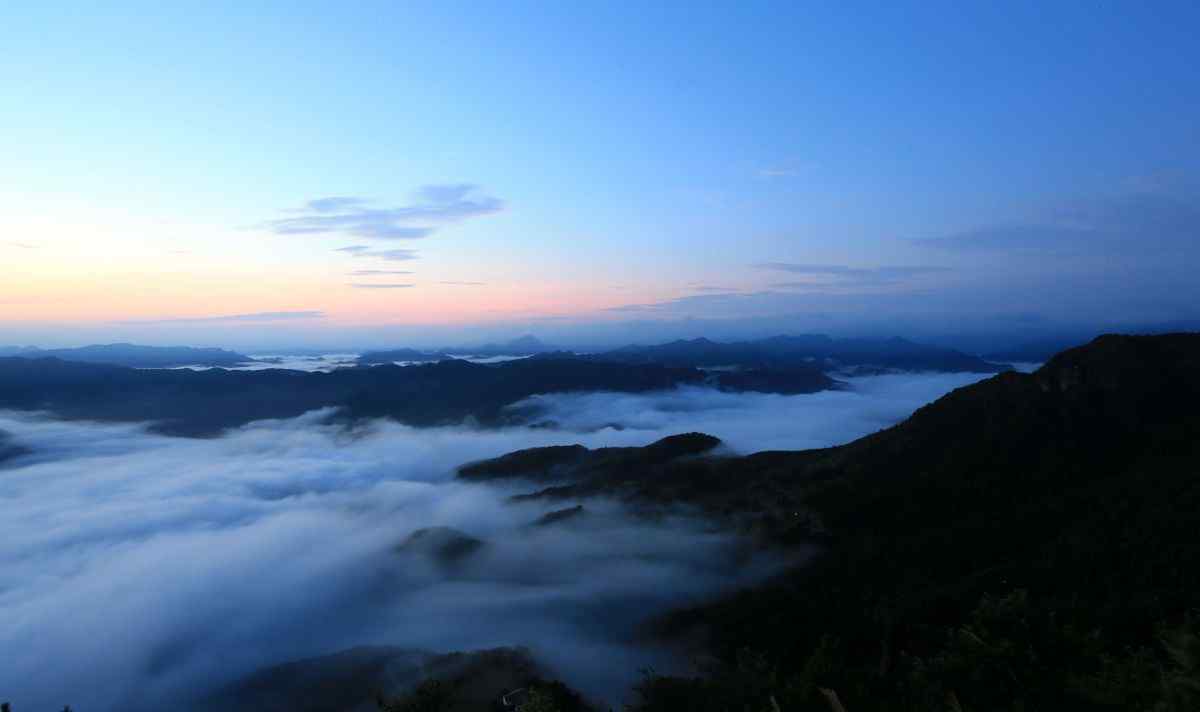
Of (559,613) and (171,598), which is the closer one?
(559,613)

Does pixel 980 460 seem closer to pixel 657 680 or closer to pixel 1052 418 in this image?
pixel 1052 418

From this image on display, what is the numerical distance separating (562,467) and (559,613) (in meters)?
63.2

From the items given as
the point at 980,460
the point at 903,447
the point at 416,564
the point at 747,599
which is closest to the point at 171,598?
the point at 416,564

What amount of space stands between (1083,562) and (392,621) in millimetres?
71593

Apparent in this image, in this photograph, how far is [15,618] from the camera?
326 feet

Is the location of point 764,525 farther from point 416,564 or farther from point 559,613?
point 416,564

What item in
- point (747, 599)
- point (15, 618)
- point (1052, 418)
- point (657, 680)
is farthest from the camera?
point (15, 618)

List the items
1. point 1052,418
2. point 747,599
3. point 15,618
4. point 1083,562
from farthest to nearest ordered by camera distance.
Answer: point 15,618
point 1052,418
point 747,599
point 1083,562

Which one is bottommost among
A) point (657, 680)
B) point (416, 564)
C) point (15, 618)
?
point (15, 618)

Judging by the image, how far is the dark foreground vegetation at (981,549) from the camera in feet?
77.3

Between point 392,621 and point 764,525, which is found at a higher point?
point 764,525

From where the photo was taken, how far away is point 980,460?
8588 cm

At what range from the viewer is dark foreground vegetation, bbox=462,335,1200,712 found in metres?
23.5

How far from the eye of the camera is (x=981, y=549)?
66438 millimetres
